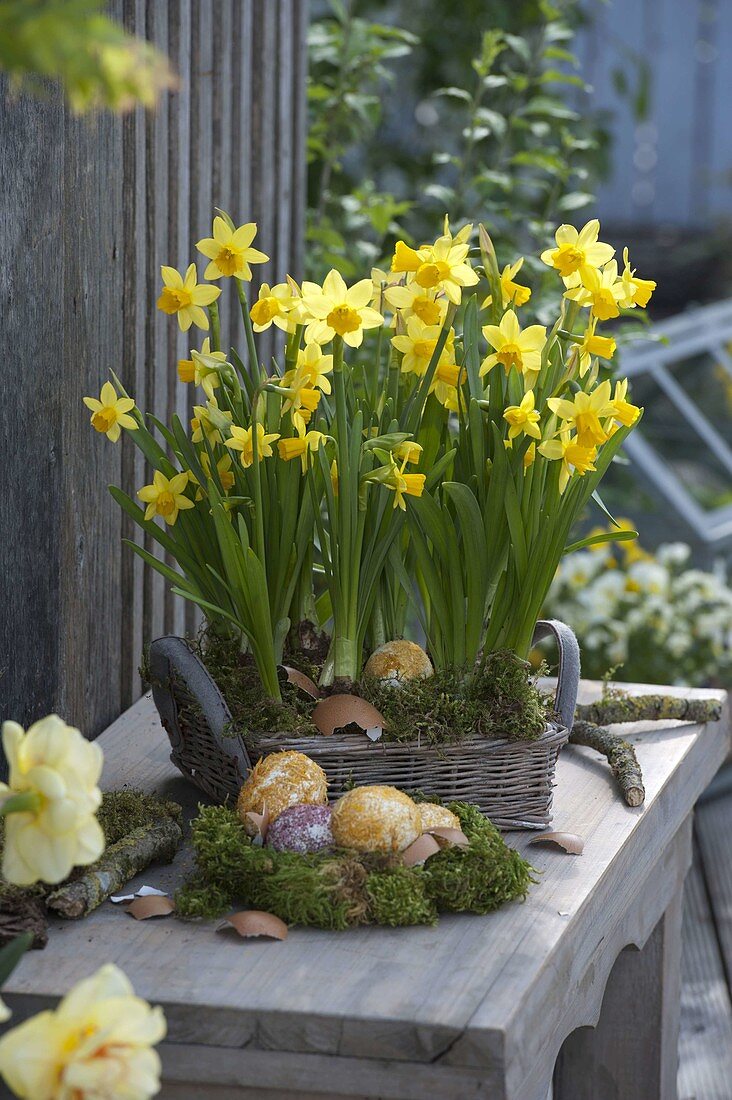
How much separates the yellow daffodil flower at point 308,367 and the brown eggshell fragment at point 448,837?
385 millimetres

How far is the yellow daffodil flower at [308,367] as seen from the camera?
1.08m

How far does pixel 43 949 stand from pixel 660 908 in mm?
815

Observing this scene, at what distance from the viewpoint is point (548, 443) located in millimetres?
1063

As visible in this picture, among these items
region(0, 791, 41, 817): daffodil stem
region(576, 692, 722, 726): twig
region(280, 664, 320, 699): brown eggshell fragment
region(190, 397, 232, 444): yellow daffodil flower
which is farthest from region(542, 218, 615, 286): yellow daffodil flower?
region(0, 791, 41, 817): daffodil stem

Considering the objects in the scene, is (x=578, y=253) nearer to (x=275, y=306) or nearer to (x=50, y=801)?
(x=275, y=306)

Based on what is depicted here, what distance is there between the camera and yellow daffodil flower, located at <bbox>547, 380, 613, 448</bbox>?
1047 millimetres

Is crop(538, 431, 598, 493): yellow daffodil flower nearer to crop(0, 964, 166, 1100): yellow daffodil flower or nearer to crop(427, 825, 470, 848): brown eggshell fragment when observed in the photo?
crop(427, 825, 470, 848): brown eggshell fragment

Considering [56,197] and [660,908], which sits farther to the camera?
[660,908]

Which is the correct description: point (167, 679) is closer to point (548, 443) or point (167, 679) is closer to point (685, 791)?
point (548, 443)

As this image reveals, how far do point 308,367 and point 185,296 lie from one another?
0.41 ft

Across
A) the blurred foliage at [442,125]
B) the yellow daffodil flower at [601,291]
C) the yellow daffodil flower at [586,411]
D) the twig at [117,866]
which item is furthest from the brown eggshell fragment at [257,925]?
the blurred foliage at [442,125]

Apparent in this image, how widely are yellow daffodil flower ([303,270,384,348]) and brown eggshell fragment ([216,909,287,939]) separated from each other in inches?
17.7

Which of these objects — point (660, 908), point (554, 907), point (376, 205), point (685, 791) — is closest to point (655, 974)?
point (660, 908)

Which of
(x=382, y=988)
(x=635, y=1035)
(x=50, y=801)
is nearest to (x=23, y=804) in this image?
(x=50, y=801)
